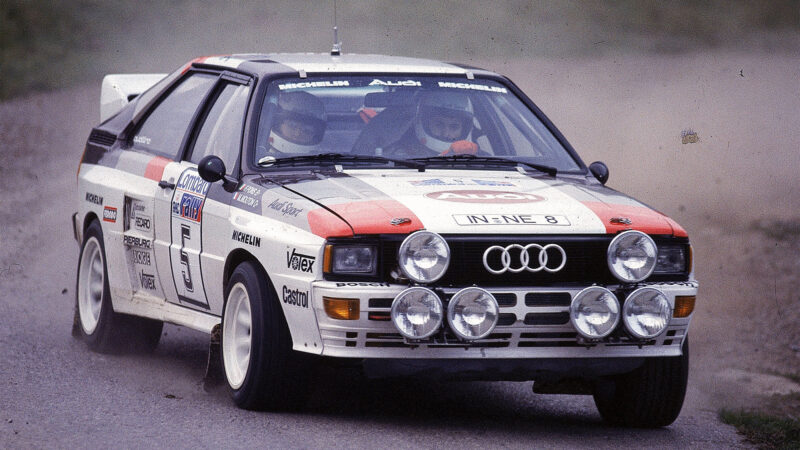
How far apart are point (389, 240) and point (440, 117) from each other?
165cm

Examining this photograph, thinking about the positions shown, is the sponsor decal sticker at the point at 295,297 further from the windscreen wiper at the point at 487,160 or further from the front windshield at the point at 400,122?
the windscreen wiper at the point at 487,160

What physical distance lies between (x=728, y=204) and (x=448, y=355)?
331 inches

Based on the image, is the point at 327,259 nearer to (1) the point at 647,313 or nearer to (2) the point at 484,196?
(2) the point at 484,196

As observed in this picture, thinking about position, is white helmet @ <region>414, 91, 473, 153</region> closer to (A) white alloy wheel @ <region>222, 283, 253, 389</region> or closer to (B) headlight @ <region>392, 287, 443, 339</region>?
(A) white alloy wheel @ <region>222, 283, 253, 389</region>

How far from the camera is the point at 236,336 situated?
7234 millimetres

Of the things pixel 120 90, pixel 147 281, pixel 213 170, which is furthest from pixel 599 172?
pixel 120 90

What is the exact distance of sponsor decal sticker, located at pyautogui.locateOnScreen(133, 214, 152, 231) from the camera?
8297 millimetres

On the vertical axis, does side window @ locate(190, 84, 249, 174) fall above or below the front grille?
above

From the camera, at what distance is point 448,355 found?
21.1 ft

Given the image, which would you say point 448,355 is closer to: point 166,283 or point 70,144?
point 166,283

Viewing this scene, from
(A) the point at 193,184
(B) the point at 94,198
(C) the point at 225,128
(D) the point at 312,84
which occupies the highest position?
(D) the point at 312,84

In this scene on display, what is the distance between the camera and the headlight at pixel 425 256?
20.7 ft

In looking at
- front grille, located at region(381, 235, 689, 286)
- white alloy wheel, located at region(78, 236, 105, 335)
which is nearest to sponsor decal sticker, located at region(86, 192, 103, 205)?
white alloy wheel, located at region(78, 236, 105, 335)

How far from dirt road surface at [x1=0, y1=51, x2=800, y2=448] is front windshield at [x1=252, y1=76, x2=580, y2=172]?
1243 millimetres
